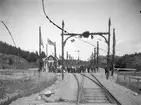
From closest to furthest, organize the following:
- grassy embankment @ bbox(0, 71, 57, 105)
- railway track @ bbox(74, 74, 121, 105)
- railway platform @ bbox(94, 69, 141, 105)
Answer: railway track @ bbox(74, 74, 121, 105), railway platform @ bbox(94, 69, 141, 105), grassy embankment @ bbox(0, 71, 57, 105)

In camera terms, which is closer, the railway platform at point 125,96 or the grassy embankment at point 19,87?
the railway platform at point 125,96

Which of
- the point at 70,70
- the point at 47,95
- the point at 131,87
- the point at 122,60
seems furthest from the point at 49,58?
the point at 47,95

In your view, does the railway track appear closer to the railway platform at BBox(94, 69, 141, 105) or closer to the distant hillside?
the railway platform at BBox(94, 69, 141, 105)

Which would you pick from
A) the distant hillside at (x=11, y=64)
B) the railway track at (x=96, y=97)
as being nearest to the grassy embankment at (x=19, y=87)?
the railway track at (x=96, y=97)

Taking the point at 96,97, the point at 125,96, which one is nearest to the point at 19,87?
the point at 96,97

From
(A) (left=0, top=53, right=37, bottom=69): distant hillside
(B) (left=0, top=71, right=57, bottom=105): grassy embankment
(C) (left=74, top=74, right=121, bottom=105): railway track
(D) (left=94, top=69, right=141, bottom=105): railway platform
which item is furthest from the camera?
(A) (left=0, top=53, right=37, bottom=69): distant hillside

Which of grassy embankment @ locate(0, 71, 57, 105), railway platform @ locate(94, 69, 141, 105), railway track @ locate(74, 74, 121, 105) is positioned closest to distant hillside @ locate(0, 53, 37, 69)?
grassy embankment @ locate(0, 71, 57, 105)

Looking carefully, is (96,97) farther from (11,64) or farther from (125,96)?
(11,64)

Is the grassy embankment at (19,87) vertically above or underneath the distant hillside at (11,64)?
underneath

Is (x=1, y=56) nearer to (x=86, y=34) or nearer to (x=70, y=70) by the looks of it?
(x=70, y=70)

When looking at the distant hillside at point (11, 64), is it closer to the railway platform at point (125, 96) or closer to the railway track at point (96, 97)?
the railway platform at point (125, 96)

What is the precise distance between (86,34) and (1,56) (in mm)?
77170

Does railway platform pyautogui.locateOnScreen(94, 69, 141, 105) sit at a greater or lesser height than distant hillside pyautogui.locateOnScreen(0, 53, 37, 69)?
lesser

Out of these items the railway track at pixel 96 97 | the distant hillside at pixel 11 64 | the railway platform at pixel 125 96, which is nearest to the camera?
the railway track at pixel 96 97
